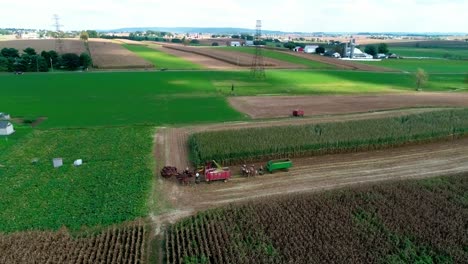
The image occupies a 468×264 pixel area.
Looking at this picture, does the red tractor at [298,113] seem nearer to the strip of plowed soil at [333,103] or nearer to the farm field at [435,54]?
the strip of plowed soil at [333,103]

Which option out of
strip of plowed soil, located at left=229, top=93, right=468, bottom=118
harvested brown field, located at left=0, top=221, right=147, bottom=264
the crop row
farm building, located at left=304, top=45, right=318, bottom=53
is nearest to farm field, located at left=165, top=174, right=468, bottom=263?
harvested brown field, located at left=0, top=221, right=147, bottom=264

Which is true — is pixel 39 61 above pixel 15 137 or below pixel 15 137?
above

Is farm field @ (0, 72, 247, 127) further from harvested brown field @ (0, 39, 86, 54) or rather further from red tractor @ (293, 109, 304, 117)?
harvested brown field @ (0, 39, 86, 54)

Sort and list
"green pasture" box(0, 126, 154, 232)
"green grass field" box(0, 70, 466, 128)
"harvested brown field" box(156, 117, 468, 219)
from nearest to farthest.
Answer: "green pasture" box(0, 126, 154, 232) < "harvested brown field" box(156, 117, 468, 219) < "green grass field" box(0, 70, 466, 128)

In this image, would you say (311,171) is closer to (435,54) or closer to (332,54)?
(332,54)

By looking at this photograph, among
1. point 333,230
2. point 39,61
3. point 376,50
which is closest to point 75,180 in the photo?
point 333,230

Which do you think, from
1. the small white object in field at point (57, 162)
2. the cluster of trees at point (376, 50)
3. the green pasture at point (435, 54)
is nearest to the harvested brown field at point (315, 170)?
the small white object in field at point (57, 162)

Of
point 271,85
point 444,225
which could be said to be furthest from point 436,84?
point 444,225
